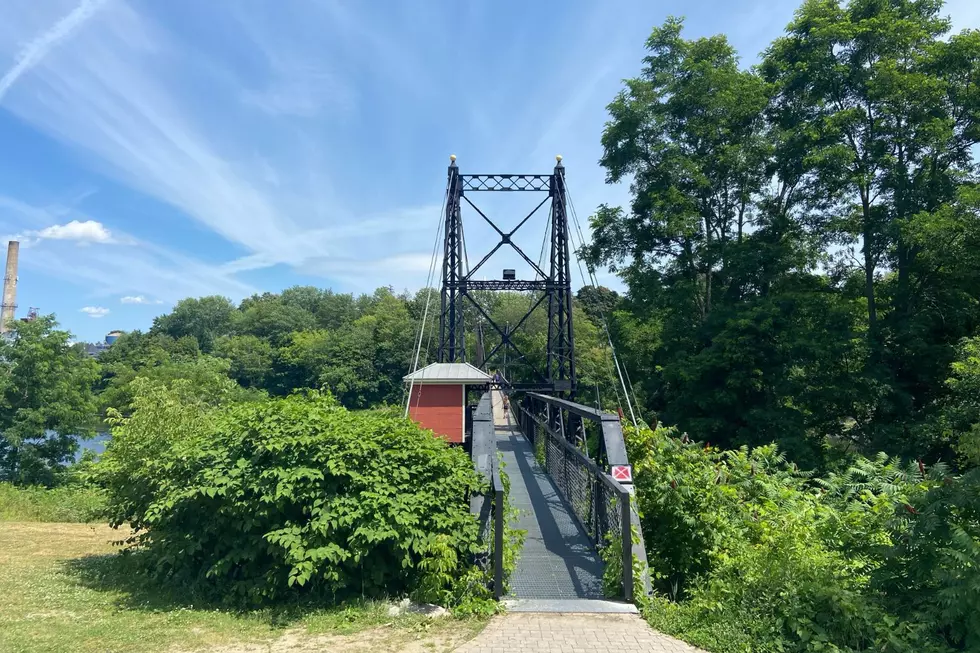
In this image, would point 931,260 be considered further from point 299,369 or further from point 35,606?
point 299,369

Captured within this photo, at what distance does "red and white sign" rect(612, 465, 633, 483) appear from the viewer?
509 centimetres

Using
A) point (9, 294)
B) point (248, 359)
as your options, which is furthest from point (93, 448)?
point (248, 359)

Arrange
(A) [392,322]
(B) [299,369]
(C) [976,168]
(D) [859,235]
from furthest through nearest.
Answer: (B) [299,369], (A) [392,322], (D) [859,235], (C) [976,168]

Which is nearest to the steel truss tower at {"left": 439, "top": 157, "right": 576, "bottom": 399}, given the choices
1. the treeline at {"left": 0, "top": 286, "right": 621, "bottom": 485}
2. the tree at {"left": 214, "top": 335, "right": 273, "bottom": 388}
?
the treeline at {"left": 0, "top": 286, "right": 621, "bottom": 485}

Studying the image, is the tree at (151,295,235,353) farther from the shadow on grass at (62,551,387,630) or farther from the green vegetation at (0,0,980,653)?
the shadow on grass at (62,551,387,630)

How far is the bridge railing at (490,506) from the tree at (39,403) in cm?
1530

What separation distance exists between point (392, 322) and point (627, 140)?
4133 centimetres

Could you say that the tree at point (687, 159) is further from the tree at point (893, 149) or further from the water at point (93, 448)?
the water at point (93, 448)

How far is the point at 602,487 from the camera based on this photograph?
229 inches

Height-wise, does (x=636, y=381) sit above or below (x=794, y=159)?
below

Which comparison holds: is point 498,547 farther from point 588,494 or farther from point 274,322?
point 274,322

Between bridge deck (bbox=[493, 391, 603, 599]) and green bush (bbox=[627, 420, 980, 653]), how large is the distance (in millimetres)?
A: 582

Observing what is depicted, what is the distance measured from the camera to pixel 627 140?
1866cm

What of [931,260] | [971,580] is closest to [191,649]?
[971,580]
